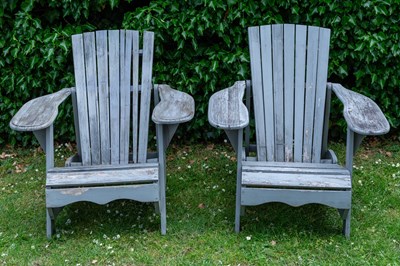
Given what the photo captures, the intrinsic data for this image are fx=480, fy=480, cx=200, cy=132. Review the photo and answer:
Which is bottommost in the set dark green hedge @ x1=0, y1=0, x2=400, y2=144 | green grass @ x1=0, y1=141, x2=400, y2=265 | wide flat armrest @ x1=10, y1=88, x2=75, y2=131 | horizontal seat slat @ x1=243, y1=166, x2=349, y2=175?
green grass @ x1=0, y1=141, x2=400, y2=265

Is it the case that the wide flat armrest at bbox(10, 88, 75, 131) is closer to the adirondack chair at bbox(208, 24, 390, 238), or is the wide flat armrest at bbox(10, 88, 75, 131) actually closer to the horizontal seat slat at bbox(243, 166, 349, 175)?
the adirondack chair at bbox(208, 24, 390, 238)

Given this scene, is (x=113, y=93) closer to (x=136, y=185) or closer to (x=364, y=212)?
(x=136, y=185)

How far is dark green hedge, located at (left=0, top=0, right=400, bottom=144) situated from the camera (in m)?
3.35

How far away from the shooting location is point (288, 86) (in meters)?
2.92

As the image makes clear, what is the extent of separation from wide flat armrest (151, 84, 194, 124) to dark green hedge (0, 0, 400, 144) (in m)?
0.70

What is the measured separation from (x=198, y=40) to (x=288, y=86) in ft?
3.03

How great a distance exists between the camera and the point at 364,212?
2877 millimetres

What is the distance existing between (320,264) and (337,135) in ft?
5.45

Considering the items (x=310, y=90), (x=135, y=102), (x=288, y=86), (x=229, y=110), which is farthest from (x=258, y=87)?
(x=135, y=102)

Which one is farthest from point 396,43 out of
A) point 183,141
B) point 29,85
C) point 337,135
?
point 29,85

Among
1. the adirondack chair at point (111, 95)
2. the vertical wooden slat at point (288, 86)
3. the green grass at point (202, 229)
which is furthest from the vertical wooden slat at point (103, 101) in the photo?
the vertical wooden slat at point (288, 86)

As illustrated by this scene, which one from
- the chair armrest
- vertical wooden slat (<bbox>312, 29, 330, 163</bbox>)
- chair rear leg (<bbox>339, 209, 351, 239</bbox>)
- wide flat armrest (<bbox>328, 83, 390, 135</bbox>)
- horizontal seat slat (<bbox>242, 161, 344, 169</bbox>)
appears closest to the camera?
wide flat armrest (<bbox>328, 83, 390, 135</bbox>)

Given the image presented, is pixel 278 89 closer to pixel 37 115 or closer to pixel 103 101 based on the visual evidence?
pixel 103 101

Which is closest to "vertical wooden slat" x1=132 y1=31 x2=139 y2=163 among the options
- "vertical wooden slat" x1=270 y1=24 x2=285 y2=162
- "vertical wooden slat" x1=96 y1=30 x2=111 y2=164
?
"vertical wooden slat" x1=96 y1=30 x2=111 y2=164
